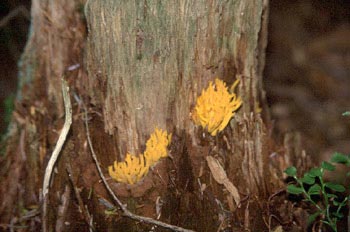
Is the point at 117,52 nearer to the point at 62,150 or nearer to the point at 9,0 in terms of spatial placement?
the point at 62,150

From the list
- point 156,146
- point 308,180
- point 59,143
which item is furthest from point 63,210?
point 308,180

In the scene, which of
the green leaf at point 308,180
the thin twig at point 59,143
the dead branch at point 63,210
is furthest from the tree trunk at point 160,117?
the green leaf at point 308,180

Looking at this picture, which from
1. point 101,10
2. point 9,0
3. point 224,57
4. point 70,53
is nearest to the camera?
point 101,10

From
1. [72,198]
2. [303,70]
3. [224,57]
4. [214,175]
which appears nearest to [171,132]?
[214,175]

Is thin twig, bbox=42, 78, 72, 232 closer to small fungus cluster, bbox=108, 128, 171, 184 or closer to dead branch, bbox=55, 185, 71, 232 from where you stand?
dead branch, bbox=55, 185, 71, 232

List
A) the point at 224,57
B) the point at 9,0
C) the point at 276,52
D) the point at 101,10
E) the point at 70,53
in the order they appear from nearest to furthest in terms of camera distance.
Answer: the point at 101,10, the point at 224,57, the point at 70,53, the point at 9,0, the point at 276,52

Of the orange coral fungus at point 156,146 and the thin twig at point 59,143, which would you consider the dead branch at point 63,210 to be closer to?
the thin twig at point 59,143

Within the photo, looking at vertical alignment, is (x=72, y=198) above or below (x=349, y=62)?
below

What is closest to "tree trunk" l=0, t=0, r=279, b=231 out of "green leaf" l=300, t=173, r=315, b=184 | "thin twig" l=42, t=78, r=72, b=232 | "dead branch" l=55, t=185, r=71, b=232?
"dead branch" l=55, t=185, r=71, b=232

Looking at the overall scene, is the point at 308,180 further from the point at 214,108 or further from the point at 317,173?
the point at 214,108
